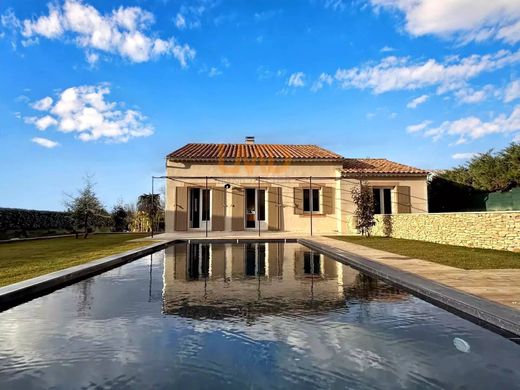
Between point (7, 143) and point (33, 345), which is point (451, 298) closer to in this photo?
point (33, 345)

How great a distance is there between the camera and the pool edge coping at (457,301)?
12.1 ft

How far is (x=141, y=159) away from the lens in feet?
76.9

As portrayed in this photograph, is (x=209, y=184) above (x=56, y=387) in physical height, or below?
above

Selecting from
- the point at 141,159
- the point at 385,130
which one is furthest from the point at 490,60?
the point at 141,159

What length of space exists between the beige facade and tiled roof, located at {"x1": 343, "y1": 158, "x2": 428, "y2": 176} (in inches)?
9.8

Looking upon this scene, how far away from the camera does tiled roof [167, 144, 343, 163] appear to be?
20.6 metres

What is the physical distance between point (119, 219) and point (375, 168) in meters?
18.4

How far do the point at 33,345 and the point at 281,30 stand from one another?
41.3 ft

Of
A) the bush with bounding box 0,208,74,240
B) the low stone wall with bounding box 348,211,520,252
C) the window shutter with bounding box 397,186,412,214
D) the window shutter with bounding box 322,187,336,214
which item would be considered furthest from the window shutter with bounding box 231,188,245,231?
the bush with bounding box 0,208,74,240

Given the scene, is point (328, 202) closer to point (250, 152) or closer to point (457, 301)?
point (250, 152)

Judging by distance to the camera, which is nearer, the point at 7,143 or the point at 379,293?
the point at 379,293

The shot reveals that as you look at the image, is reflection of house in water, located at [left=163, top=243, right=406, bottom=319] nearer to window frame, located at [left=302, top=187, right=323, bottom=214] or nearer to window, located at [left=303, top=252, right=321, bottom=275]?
window, located at [left=303, top=252, right=321, bottom=275]

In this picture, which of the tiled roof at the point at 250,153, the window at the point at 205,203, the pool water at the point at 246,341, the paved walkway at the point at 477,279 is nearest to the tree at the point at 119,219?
the tiled roof at the point at 250,153

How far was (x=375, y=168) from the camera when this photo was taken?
21.2 m
